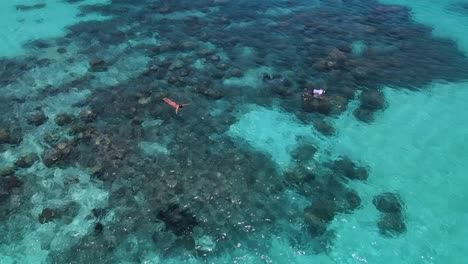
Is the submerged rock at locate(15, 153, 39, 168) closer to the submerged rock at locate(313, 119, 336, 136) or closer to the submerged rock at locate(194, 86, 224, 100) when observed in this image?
the submerged rock at locate(194, 86, 224, 100)

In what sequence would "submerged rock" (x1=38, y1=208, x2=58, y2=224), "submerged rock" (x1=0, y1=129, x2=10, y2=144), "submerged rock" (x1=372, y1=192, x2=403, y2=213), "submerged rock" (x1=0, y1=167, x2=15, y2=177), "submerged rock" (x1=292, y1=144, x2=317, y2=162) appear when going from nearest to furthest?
1. "submerged rock" (x1=38, y1=208, x2=58, y2=224)
2. "submerged rock" (x1=372, y1=192, x2=403, y2=213)
3. "submerged rock" (x1=0, y1=167, x2=15, y2=177)
4. "submerged rock" (x1=292, y1=144, x2=317, y2=162)
5. "submerged rock" (x1=0, y1=129, x2=10, y2=144)

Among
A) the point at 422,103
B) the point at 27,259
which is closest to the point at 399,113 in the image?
the point at 422,103

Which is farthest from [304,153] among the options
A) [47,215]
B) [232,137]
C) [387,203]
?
[47,215]

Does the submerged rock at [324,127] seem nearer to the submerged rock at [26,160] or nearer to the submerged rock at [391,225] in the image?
the submerged rock at [391,225]

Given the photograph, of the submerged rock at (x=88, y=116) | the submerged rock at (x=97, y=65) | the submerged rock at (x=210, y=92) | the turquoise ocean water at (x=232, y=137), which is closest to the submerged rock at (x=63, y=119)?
the turquoise ocean water at (x=232, y=137)

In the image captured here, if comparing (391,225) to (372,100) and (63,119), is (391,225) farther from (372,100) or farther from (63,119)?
(63,119)

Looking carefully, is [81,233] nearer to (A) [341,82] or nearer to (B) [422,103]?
(A) [341,82]

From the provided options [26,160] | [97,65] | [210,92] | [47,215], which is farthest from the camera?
[97,65]

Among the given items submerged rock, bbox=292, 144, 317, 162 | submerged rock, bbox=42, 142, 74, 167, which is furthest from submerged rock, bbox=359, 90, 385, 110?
submerged rock, bbox=42, 142, 74, 167
